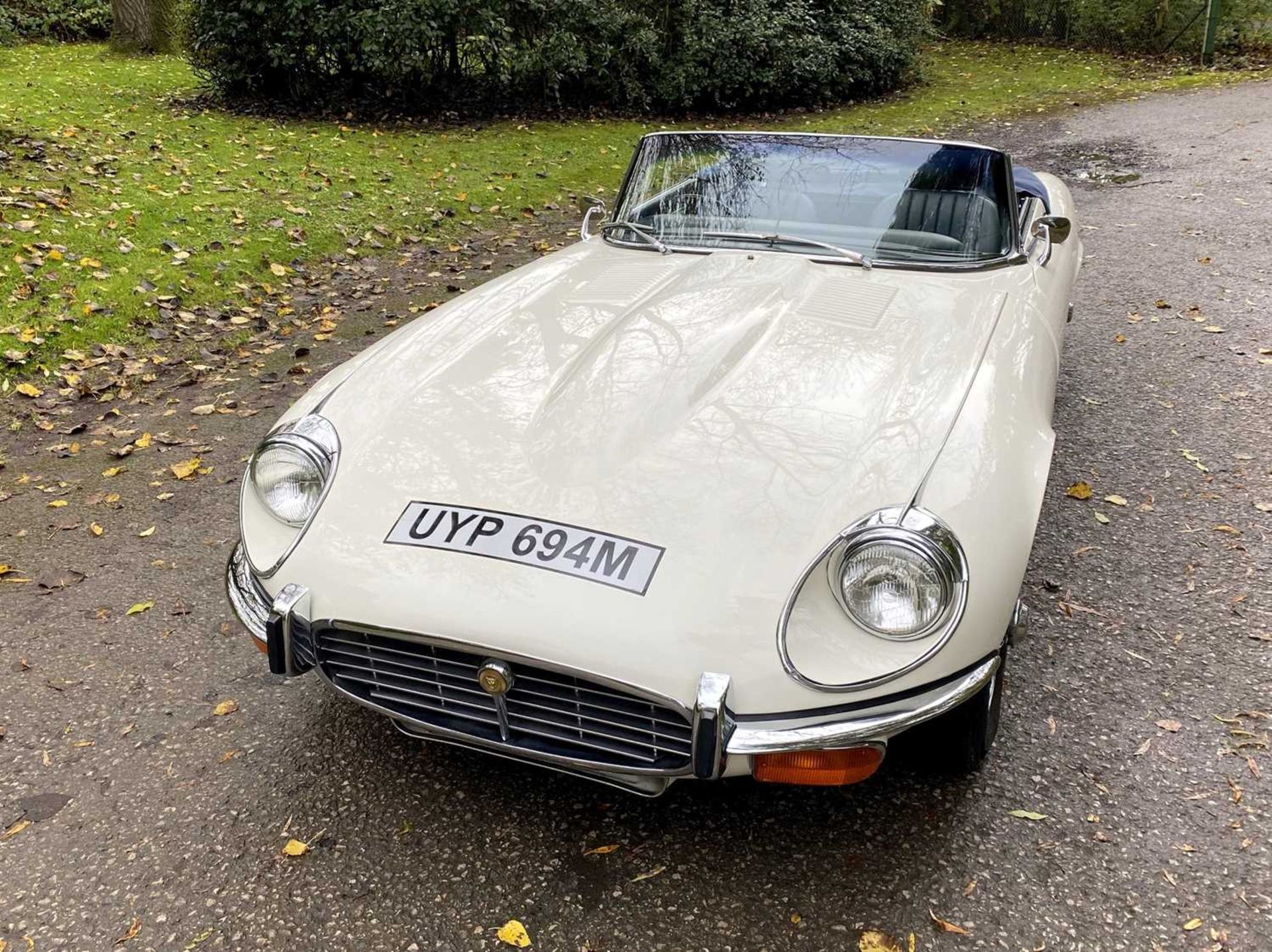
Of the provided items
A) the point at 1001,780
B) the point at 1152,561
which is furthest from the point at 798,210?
the point at 1001,780

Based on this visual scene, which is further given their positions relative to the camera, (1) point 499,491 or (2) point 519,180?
(2) point 519,180

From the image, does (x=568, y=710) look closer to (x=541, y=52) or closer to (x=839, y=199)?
(x=839, y=199)

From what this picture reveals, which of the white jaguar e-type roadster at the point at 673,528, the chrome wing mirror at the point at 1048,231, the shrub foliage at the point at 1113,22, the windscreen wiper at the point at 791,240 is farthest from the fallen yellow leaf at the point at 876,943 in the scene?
the shrub foliage at the point at 1113,22

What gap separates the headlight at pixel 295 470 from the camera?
92.7 inches

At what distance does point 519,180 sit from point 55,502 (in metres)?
6.23

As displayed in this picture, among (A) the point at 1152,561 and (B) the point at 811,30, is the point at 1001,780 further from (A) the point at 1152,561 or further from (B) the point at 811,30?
(B) the point at 811,30

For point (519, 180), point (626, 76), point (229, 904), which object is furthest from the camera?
point (626, 76)

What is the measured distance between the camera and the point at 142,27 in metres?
14.4

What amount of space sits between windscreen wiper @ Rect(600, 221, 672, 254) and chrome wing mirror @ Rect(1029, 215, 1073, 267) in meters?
1.40

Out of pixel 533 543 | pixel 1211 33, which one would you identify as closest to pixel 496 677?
pixel 533 543

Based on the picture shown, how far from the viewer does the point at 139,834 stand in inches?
91.4

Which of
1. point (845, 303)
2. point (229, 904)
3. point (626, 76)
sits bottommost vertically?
point (229, 904)

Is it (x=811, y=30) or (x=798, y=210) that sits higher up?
(x=811, y=30)

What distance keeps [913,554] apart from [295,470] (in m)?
1.51
